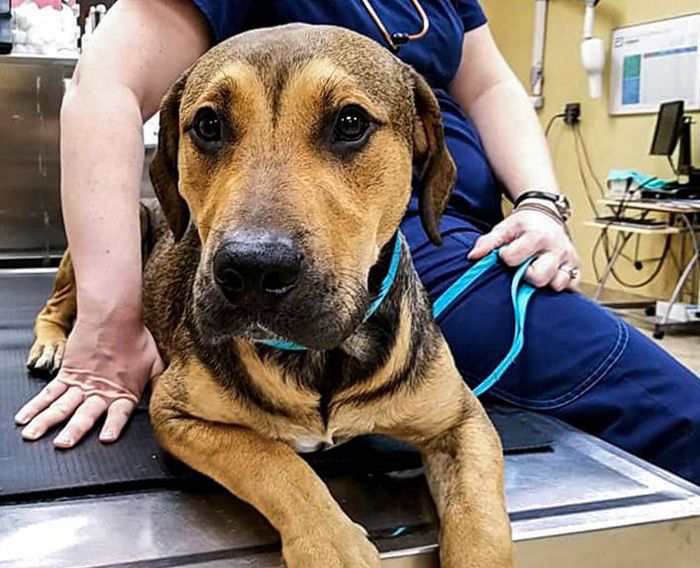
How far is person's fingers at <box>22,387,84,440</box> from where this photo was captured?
3.62 ft

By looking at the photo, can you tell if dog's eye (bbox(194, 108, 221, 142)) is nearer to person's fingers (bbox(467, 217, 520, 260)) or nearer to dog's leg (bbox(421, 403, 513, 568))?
dog's leg (bbox(421, 403, 513, 568))

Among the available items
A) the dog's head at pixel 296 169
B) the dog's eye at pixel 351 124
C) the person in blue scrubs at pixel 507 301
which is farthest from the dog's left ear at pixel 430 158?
the person in blue scrubs at pixel 507 301

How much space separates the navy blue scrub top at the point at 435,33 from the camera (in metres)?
1.33

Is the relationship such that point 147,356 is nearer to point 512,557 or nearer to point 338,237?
point 338,237

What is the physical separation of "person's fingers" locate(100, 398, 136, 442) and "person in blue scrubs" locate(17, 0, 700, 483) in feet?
0.25

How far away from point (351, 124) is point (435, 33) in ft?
1.81

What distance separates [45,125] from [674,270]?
348cm

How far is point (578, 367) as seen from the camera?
1.33 metres

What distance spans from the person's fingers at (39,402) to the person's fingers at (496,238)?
2.01ft

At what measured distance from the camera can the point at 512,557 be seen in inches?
34.2

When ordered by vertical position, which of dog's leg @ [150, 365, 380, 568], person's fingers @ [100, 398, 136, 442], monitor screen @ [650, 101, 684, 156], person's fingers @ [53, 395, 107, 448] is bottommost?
monitor screen @ [650, 101, 684, 156]

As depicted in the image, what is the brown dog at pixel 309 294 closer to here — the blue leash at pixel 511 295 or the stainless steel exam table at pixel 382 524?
the stainless steel exam table at pixel 382 524

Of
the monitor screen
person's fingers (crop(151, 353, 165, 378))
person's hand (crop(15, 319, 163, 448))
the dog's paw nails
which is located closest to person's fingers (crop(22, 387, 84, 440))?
person's hand (crop(15, 319, 163, 448))

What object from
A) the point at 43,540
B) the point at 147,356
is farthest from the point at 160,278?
the point at 43,540
